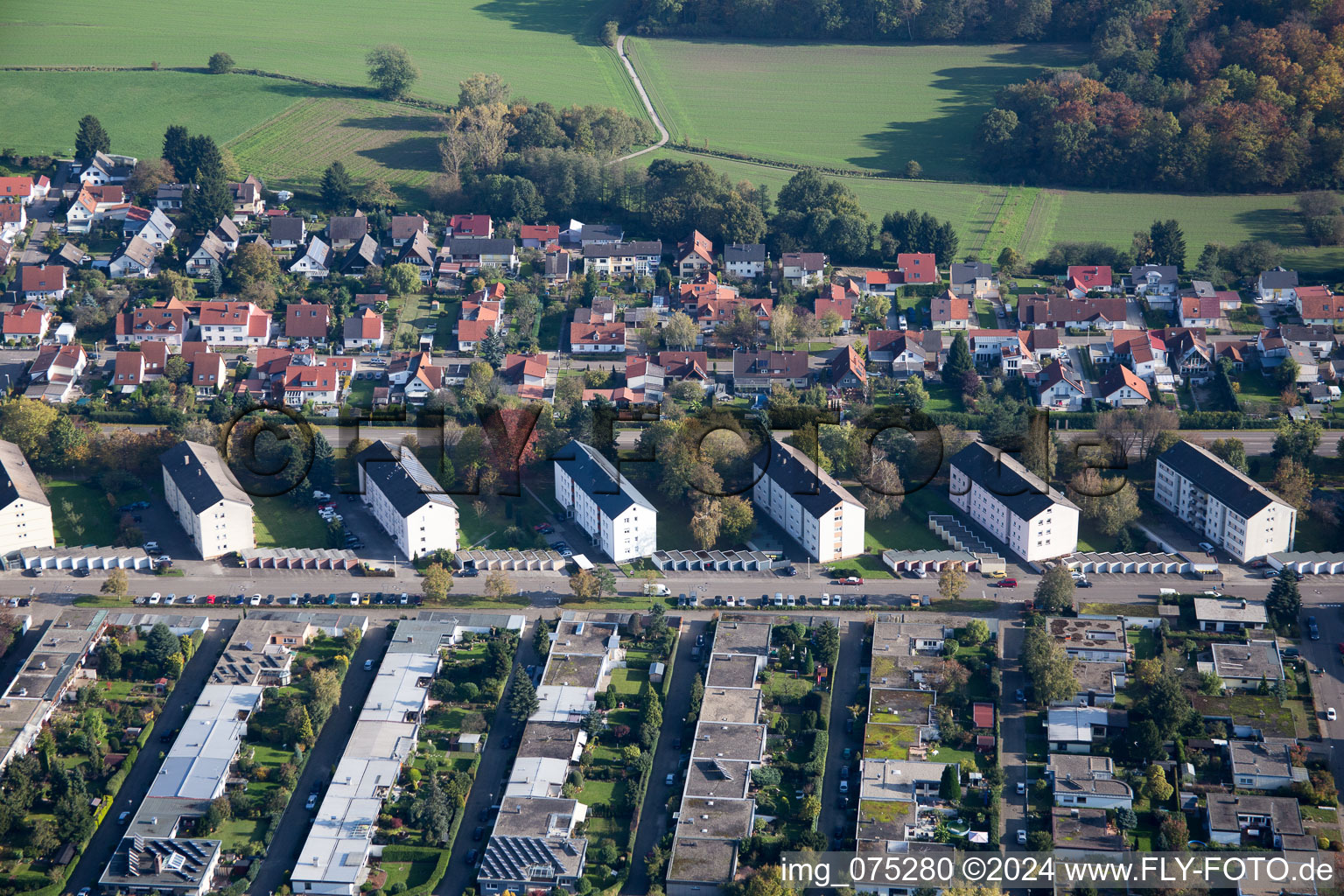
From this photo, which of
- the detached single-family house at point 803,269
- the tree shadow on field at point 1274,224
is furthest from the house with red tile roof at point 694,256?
the tree shadow on field at point 1274,224

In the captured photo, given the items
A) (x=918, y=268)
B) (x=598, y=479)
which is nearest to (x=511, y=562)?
(x=598, y=479)

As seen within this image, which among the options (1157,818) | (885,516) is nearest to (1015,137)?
(885,516)

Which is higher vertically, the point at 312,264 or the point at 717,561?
the point at 312,264

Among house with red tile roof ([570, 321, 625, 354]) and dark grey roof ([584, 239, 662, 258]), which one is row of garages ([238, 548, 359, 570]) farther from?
dark grey roof ([584, 239, 662, 258])

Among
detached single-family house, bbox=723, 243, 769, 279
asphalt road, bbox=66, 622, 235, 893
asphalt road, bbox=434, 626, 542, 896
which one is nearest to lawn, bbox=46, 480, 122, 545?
asphalt road, bbox=66, 622, 235, 893

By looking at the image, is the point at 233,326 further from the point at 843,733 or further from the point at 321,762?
the point at 843,733

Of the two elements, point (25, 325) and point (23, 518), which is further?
point (25, 325)

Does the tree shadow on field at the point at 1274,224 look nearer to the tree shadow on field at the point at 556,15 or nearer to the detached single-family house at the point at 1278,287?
the detached single-family house at the point at 1278,287
